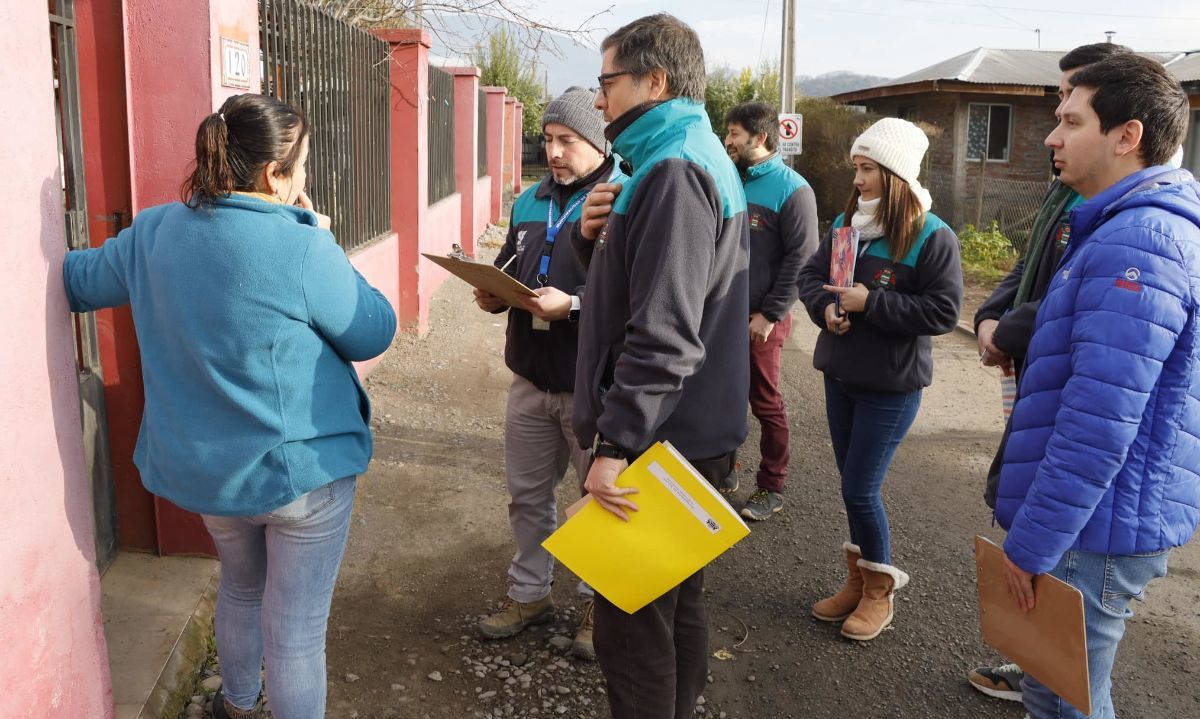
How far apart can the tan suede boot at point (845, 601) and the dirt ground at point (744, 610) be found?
0.05 meters

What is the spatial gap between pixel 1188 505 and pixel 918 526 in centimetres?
283

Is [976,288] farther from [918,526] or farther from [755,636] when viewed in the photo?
[755,636]

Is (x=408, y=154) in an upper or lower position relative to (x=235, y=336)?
upper

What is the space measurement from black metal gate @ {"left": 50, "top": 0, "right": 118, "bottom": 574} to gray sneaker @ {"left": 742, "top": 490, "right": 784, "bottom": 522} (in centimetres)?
298

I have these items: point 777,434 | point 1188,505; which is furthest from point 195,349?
point 777,434

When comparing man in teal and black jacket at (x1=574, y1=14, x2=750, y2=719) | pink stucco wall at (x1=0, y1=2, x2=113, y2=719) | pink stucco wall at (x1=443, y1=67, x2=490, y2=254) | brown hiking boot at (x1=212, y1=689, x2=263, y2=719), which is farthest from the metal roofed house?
pink stucco wall at (x1=0, y1=2, x2=113, y2=719)

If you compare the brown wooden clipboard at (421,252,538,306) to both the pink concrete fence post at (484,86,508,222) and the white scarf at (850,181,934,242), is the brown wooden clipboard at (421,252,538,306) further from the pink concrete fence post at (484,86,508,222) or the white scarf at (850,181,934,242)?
the pink concrete fence post at (484,86,508,222)

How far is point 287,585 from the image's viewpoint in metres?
2.50

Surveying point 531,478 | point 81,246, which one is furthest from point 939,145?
point 81,246

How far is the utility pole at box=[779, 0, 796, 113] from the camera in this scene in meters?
16.6

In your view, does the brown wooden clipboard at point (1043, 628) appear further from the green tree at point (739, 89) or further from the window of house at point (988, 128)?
the green tree at point (739, 89)

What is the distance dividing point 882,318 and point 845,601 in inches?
48.3

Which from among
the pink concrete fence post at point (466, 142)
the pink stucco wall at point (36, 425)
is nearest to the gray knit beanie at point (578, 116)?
the pink stucco wall at point (36, 425)

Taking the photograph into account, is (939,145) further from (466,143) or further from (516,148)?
(466,143)
